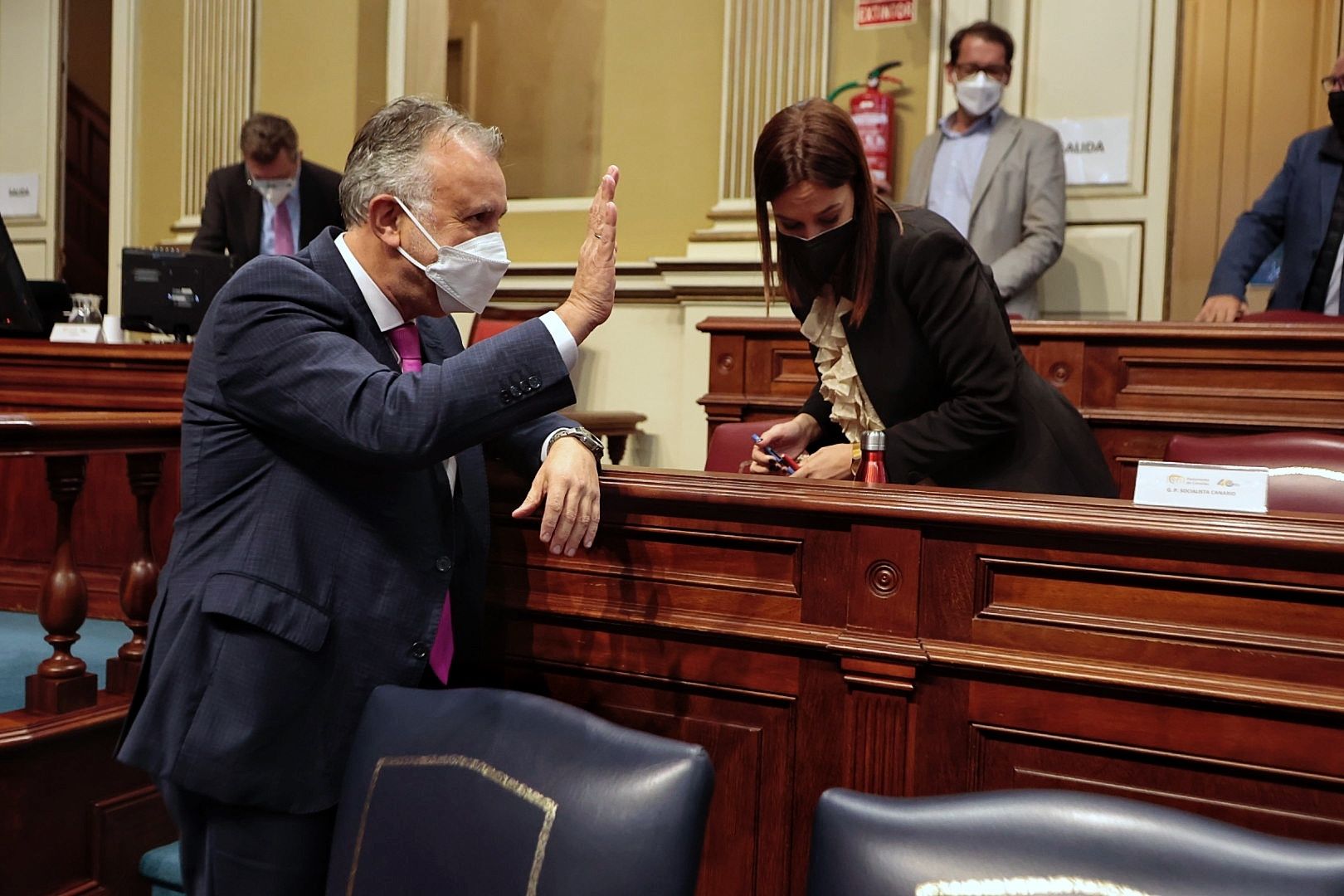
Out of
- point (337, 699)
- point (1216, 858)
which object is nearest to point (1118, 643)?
point (1216, 858)

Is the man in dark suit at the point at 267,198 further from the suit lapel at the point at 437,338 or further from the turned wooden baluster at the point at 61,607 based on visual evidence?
the suit lapel at the point at 437,338

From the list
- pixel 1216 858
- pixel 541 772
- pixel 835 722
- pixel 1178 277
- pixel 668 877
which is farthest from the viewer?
pixel 1178 277

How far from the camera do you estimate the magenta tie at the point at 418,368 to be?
1516 mm

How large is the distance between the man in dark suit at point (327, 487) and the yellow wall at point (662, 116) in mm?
3401

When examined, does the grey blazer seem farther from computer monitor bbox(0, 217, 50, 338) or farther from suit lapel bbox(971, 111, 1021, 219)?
computer monitor bbox(0, 217, 50, 338)

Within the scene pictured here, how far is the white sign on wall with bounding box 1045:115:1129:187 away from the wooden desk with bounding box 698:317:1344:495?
5.09 feet

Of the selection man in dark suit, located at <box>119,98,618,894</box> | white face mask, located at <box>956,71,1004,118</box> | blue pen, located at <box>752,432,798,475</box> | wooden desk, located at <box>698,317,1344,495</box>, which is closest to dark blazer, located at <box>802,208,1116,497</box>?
blue pen, located at <box>752,432,798,475</box>

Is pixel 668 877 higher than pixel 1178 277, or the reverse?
pixel 1178 277

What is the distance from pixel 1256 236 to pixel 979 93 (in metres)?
1.00

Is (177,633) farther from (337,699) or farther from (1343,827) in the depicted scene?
(1343,827)

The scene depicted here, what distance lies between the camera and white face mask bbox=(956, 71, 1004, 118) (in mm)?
3797

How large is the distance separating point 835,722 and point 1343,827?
54 cm

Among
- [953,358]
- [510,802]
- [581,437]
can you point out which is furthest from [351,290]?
[953,358]

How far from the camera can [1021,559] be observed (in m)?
1.34
